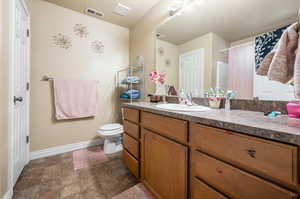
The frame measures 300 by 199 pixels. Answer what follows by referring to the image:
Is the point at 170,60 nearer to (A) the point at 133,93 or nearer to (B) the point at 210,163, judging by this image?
(A) the point at 133,93

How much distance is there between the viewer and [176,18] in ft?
5.45

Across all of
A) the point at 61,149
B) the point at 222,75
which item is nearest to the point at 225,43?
the point at 222,75

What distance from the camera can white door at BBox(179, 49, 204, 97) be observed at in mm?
1406

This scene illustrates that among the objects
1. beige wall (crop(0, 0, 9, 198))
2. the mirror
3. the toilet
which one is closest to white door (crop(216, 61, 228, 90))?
the mirror

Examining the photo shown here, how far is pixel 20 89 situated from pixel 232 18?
234 cm

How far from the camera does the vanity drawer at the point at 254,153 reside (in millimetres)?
444

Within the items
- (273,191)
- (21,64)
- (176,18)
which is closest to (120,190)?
(273,191)

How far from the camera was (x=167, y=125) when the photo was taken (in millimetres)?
952

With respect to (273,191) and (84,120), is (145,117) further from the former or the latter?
(84,120)

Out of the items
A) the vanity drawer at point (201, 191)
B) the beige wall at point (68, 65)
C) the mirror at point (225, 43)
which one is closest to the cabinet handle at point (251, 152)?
the vanity drawer at point (201, 191)

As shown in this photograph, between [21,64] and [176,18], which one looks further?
[176,18]

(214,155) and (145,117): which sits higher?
(145,117)

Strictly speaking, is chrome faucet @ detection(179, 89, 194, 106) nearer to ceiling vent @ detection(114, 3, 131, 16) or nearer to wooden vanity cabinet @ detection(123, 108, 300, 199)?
wooden vanity cabinet @ detection(123, 108, 300, 199)

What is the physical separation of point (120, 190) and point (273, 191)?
1.23 m
